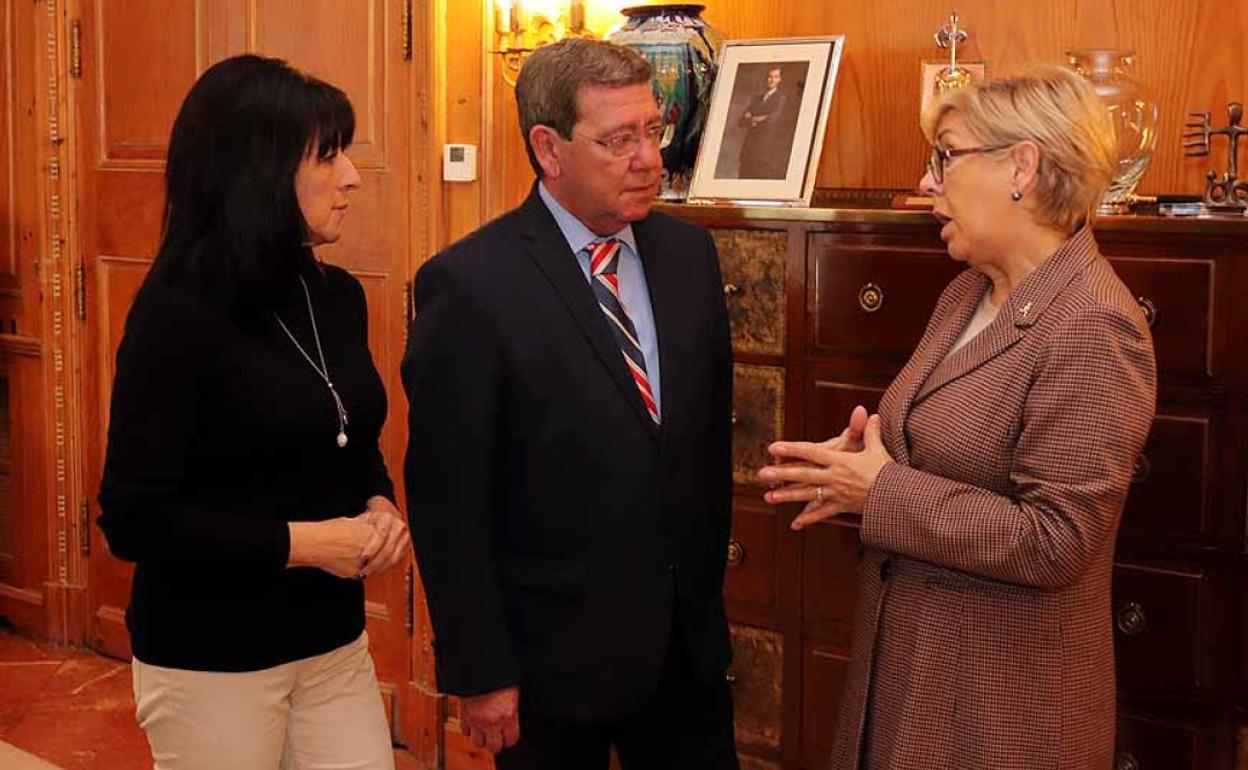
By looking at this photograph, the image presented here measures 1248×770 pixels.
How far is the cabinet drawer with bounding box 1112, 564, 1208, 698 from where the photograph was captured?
280 cm

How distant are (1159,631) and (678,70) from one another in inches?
60.5

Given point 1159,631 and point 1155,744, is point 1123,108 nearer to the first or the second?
point 1159,631

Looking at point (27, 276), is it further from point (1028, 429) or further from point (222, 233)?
point (1028, 429)

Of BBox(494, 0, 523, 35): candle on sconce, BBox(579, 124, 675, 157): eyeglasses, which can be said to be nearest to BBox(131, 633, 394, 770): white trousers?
BBox(579, 124, 675, 157): eyeglasses

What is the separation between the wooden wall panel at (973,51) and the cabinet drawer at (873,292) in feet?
1.78

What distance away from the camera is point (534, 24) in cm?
386

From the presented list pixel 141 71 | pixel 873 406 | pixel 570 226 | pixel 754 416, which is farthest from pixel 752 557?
pixel 141 71

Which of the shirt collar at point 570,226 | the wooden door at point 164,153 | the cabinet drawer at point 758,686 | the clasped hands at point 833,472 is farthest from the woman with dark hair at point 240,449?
the wooden door at point 164,153

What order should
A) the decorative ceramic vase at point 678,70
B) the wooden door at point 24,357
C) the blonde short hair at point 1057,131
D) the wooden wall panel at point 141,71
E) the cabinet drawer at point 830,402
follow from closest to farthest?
1. the blonde short hair at point 1057,131
2. the cabinet drawer at point 830,402
3. the decorative ceramic vase at point 678,70
4. the wooden wall panel at point 141,71
5. the wooden door at point 24,357

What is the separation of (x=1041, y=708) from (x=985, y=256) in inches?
26.6

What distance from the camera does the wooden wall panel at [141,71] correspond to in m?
4.53

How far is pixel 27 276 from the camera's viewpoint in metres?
4.96

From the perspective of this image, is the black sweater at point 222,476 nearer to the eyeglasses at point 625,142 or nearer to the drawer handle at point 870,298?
the eyeglasses at point 625,142

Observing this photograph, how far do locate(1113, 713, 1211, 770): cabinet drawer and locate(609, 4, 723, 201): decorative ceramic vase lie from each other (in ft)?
4.76
